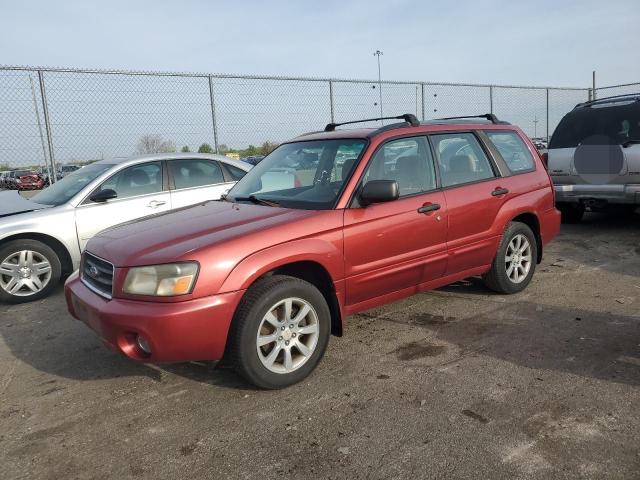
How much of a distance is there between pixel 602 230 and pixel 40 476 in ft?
26.7

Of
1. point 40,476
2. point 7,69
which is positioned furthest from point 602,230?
point 7,69

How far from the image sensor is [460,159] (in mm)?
4566

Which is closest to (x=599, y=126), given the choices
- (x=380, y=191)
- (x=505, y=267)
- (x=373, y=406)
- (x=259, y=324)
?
(x=505, y=267)

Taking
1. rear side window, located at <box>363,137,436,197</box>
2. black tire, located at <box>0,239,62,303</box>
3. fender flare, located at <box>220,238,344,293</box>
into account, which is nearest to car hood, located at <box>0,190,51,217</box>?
black tire, located at <box>0,239,62,303</box>

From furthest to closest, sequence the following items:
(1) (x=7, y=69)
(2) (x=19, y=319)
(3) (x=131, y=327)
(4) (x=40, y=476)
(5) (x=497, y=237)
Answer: (1) (x=7, y=69), (2) (x=19, y=319), (5) (x=497, y=237), (3) (x=131, y=327), (4) (x=40, y=476)

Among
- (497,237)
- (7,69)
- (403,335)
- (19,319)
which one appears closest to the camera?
(403,335)

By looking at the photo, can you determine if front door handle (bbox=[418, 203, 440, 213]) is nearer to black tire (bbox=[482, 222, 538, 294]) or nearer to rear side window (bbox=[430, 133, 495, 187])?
rear side window (bbox=[430, 133, 495, 187])

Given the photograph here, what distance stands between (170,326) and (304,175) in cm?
183

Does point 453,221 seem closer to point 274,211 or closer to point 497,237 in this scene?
point 497,237

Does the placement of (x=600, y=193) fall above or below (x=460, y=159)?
below

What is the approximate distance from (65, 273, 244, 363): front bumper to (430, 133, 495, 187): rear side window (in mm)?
2215

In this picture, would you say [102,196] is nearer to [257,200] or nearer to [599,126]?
[257,200]

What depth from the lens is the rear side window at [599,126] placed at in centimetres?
736

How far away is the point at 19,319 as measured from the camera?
16.6 ft
